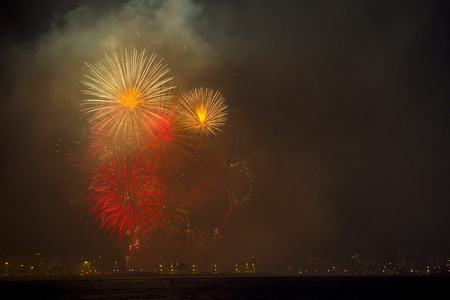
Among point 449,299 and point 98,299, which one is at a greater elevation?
point 98,299

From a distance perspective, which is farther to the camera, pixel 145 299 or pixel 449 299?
pixel 449 299

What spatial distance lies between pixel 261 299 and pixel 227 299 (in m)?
6.66

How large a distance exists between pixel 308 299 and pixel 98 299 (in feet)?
124

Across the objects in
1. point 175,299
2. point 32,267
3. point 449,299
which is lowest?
point 449,299

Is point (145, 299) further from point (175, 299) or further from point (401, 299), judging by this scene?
point (401, 299)

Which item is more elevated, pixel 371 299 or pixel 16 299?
pixel 16 299

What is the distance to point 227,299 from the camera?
73.4 metres

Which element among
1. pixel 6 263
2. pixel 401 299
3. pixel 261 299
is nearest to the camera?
pixel 261 299

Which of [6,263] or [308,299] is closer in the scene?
[308,299]

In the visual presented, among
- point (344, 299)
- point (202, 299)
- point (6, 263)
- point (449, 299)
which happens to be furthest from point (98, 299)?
point (6, 263)

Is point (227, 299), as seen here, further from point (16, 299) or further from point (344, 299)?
point (16, 299)

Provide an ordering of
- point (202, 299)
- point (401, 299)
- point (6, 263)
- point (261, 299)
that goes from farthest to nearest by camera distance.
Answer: point (6, 263)
point (401, 299)
point (261, 299)
point (202, 299)

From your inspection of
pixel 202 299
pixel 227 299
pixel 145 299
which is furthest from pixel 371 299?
pixel 145 299

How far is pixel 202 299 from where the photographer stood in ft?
233
